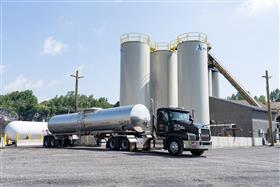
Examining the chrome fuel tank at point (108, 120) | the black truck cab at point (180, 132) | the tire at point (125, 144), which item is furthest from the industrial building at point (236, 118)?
the black truck cab at point (180, 132)

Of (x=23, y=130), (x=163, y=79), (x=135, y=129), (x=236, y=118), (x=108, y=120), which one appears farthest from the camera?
(x=236, y=118)

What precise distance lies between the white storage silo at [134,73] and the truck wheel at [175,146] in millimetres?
15895

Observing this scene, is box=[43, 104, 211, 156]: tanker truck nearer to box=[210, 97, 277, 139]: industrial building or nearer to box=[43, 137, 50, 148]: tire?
box=[43, 137, 50, 148]: tire

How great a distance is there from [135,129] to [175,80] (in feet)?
61.8

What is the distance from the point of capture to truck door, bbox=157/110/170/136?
2070cm

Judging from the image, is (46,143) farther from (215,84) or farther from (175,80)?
(215,84)

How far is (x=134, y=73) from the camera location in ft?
119

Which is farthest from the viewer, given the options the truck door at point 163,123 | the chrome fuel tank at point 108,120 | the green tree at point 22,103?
the green tree at point 22,103

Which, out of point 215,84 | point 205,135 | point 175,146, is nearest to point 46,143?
point 175,146

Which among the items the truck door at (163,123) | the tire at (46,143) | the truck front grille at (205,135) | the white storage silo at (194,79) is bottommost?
the tire at (46,143)

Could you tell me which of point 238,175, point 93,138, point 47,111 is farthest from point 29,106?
point 238,175

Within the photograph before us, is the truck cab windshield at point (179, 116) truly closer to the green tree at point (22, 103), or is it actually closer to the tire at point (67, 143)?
the tire at point (67, 143)

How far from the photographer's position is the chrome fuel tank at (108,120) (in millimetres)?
23594

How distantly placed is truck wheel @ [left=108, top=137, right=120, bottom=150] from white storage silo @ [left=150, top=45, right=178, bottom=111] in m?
16.4
